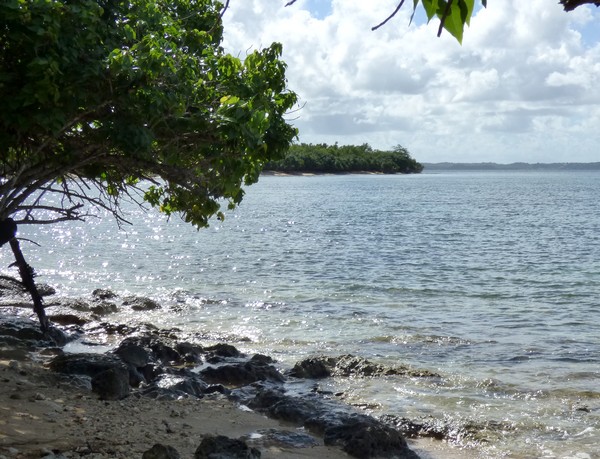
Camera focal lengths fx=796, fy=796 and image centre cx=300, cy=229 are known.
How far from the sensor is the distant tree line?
148m

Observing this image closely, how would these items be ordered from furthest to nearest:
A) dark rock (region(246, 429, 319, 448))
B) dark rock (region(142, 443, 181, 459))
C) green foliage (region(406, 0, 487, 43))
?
dark rock (region(246, 429, 319, 448)) → dark rock (region(142, 443, 181, 459)) → green foliage (region(406, 0, 487, 43))

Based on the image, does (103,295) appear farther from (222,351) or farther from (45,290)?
(222,351)

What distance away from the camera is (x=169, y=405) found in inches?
422

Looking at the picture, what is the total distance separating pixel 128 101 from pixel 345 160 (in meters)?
155

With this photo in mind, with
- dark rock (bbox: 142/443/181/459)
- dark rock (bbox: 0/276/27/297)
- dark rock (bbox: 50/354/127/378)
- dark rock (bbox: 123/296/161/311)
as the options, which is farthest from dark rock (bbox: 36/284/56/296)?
dark rock (bbox: 142/443/181/459)

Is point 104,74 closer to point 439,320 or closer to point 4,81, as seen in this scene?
point 4,81

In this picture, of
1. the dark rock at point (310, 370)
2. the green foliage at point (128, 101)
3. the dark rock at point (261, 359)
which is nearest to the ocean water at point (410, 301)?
the dark rock at point (310, 370)

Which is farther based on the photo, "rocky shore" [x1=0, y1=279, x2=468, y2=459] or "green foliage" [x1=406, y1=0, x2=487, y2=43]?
"rocky shore" [x1=0, y1=279, x2=468, y2=459]

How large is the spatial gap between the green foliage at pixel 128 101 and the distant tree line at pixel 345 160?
4851 inches

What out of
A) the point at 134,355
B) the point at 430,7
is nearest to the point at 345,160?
the point at 134,355

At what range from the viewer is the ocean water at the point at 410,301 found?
12.1 metres

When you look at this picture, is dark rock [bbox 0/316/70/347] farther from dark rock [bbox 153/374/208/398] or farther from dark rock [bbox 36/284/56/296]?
dark rock [bbox 36/284/56/296]

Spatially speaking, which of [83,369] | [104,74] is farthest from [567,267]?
[104,74]

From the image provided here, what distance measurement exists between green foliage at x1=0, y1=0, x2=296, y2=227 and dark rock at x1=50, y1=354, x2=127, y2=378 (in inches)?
101
